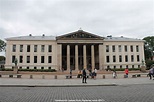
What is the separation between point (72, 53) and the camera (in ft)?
226

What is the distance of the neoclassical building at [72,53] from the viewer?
61938 mm

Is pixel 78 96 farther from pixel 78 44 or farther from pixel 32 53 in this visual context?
pixel 32 53

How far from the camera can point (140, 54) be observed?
68.2 meters

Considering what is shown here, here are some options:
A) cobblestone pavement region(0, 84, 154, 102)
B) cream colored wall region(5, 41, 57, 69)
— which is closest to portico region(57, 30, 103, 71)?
cream colored wall region(5, 41, 57, 69)

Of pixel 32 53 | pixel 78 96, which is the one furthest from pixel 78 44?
pixel 78 96

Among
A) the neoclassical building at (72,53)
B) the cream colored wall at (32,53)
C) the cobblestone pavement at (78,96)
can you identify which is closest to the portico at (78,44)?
the neoclassical building at (72,53)

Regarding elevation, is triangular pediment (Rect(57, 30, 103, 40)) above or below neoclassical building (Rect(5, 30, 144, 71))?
above

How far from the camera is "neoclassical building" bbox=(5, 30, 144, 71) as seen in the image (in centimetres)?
6194

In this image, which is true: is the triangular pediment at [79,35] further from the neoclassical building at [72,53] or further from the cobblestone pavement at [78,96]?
the cobblestone pavement at [78,96]

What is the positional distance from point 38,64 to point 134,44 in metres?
40.2

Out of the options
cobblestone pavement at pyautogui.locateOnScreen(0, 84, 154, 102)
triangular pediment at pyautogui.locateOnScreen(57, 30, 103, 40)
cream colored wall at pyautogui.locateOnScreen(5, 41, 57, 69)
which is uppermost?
triangular pediment at pyautogui.locateOnScreen(57, 30, 103, 40)

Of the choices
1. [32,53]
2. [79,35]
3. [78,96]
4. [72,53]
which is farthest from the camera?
[72,53]

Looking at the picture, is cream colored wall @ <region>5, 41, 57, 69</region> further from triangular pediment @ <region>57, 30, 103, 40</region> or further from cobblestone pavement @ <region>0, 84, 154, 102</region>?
cobblestone pavement @ <region>0, 84, 154, 102</region>

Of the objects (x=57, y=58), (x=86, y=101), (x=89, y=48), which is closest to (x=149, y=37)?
(x=89, y=48)
